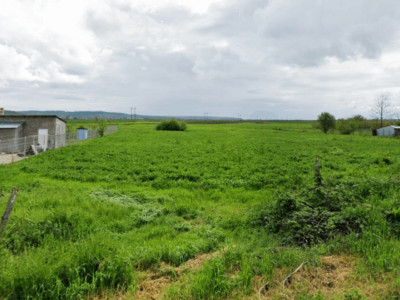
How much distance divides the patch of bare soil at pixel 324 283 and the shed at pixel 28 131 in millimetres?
27253

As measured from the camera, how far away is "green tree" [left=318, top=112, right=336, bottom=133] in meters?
70.5

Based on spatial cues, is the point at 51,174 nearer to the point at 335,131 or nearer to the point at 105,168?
the point at 105,168

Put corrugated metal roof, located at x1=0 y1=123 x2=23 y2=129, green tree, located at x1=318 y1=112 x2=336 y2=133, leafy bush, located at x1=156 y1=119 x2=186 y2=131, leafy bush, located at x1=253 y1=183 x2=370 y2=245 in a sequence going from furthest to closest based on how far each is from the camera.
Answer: green tree, located at x1=318 y1=112 x2=336 y2=133 < leafy bush, located at x1=156 y1=119 x2=186 y2=131 < corrugated metal roof, located at x1=0 y1=123 x2=23 y2=129 < leafy bush, located at x1=253 y1=183 x2=370 y2=245

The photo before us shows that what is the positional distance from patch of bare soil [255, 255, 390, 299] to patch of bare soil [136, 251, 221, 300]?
45.7 inches

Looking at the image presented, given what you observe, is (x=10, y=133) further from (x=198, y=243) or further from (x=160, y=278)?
(x=160, y=278)

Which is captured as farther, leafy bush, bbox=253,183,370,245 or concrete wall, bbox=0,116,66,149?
concrete wall, bbox=0,116,66,149

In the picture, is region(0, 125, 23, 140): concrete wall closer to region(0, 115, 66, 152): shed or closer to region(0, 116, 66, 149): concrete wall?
region(0, 115, 66, 152): shed

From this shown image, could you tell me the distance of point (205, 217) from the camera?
7.55 meters

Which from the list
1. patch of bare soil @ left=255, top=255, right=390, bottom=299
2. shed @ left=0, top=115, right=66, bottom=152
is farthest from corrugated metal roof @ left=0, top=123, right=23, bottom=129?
patch of bare soil @ left=255, top=255, right=390, bottom=299

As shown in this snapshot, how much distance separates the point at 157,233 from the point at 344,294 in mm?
3955

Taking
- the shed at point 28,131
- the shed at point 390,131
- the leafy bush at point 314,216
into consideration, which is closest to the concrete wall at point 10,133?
A: the shed at point 28,131

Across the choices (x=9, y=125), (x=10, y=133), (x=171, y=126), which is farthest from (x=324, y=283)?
(x=171, y=126)

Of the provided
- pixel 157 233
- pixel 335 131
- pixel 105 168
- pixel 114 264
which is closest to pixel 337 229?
pixel 157 233

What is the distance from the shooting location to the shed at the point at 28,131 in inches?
1000
